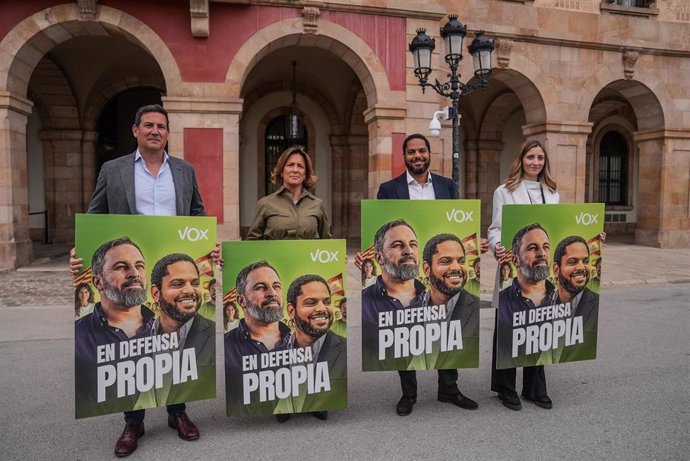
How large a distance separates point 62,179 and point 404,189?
13.6 metres

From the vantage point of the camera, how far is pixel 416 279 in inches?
132

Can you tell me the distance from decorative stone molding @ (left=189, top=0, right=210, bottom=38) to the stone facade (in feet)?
0.09

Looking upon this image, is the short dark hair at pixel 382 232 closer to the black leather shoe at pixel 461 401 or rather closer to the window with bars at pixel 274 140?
the black leather shoe at pixel 461 401

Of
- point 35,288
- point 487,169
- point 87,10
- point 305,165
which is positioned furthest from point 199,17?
point 487,169

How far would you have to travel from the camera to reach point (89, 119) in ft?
47.0

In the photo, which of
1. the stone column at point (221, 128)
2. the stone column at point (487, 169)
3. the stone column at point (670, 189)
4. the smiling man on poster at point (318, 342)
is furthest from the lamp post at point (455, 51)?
the stone column at point (487, 169)

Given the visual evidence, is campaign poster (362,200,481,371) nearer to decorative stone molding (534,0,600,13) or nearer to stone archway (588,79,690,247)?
decorative stone molding (534,0,600,13)

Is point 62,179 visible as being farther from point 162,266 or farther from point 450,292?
point 450,292

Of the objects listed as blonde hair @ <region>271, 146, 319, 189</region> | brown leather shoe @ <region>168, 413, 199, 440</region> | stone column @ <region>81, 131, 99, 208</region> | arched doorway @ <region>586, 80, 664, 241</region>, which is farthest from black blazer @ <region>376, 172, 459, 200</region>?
arched doorway @ <region>586, 80, 664, 241</region>

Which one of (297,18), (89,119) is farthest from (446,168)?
(89,119)

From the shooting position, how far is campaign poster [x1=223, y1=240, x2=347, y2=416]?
3.09m

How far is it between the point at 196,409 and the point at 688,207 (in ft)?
48.6

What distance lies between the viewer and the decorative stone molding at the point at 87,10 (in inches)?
367

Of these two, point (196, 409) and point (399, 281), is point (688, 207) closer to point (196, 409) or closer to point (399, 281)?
point (399, 281)
